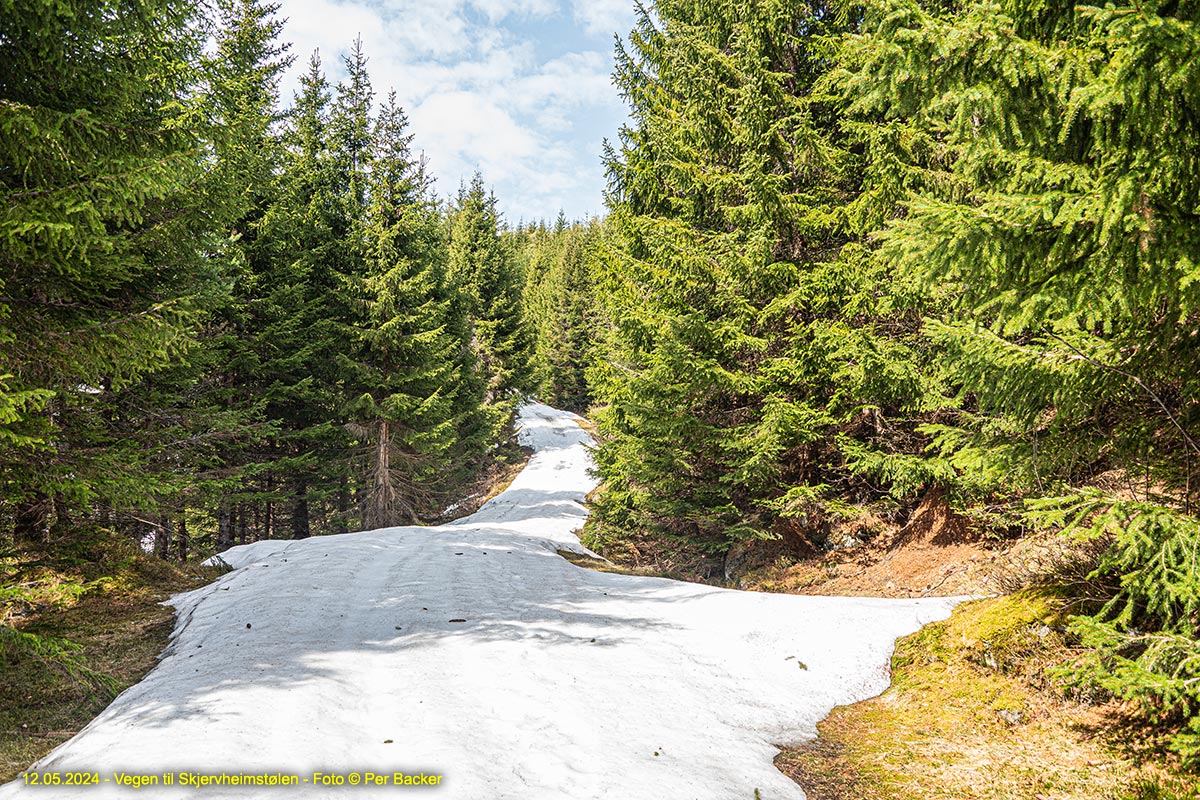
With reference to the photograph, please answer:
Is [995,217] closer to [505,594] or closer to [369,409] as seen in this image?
[505,594]

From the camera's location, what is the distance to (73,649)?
17.3 ft

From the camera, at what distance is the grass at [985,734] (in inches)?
147

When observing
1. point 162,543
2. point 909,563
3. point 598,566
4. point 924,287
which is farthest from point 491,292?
point 924,287

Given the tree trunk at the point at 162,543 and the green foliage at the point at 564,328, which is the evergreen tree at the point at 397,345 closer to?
the tree trunk at the point at 162,543

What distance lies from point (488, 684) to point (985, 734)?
4156mm

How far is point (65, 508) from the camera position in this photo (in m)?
7.86

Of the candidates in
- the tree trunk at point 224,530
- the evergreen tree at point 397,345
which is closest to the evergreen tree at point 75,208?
the tree trunk at point 224,530

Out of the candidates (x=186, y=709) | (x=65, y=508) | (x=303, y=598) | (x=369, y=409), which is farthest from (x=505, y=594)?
(x=369, y=409)

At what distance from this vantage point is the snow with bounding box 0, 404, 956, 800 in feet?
12.2

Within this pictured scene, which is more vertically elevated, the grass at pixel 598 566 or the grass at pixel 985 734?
the grass at pixel 985 734

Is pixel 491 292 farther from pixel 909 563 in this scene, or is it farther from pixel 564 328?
pixel 909 563

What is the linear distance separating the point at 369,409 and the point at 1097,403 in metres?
19.3

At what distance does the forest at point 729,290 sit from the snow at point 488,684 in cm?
187

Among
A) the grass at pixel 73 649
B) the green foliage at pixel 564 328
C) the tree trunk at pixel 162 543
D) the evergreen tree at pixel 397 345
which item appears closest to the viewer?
the grass at pixel 73 649
